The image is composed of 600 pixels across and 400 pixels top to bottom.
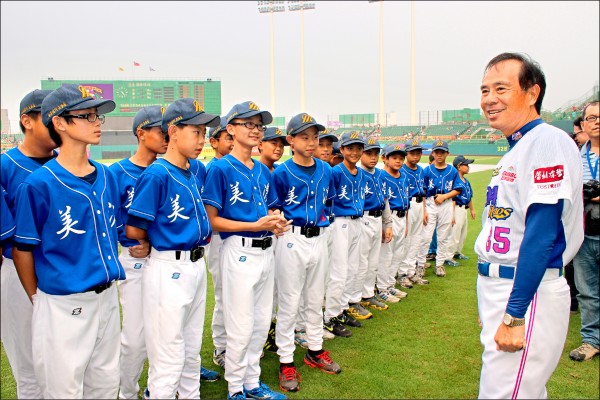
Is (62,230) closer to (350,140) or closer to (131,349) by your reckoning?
(131,349)

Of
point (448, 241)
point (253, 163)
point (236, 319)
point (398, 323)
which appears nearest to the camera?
point (236, 319)

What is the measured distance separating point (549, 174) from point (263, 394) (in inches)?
106

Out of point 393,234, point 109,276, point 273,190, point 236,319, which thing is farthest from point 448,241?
point 109,276

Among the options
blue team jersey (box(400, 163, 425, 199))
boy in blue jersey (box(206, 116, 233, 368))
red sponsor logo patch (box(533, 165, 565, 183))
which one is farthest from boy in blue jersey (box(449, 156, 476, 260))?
red sponsor logo patch (box(533, 165, 565, 183))

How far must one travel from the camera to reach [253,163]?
12.7ft

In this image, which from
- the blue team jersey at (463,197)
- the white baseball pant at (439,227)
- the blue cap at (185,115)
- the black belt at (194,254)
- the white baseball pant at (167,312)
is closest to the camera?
the white baseball pant at (167,312)

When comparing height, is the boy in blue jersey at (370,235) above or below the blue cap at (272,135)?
below

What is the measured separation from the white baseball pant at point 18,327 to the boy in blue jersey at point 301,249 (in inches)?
75.0

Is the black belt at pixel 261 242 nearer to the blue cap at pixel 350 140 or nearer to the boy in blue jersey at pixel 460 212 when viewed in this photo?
the blue cap at pixel 350 140

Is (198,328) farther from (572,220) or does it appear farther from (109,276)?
(572,220)

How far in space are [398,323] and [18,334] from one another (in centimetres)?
387

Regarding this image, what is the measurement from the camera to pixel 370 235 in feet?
18.8

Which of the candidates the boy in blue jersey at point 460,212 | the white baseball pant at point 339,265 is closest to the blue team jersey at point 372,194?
the white baseball pant at point 339,265

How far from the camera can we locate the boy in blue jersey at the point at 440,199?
24.8ft
